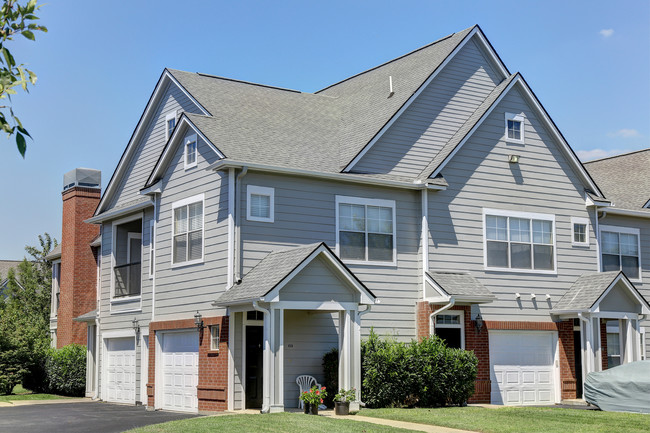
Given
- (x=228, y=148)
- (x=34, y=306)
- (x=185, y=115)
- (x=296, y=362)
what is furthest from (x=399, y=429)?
(x=34, y=306)

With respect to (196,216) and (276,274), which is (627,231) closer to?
(276,274)

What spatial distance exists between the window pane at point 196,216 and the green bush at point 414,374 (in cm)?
549

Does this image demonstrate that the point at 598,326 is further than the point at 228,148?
Yes

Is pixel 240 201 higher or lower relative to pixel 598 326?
higher

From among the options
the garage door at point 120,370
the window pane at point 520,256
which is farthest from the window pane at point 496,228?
the garage door at point 120,370

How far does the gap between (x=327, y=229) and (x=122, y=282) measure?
934 cm

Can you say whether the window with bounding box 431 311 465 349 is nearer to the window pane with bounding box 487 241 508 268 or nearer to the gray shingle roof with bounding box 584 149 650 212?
the window pane with bounding box 487 241 508 268

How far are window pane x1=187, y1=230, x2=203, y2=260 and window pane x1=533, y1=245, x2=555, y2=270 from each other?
10270mm

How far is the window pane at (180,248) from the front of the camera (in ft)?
74.8

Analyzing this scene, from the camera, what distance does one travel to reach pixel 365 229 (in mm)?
22719

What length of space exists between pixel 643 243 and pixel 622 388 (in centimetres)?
940

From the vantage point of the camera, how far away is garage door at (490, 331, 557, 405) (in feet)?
78.7

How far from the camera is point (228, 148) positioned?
21156mm

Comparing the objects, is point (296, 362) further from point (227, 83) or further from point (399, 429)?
point (227, 83)
